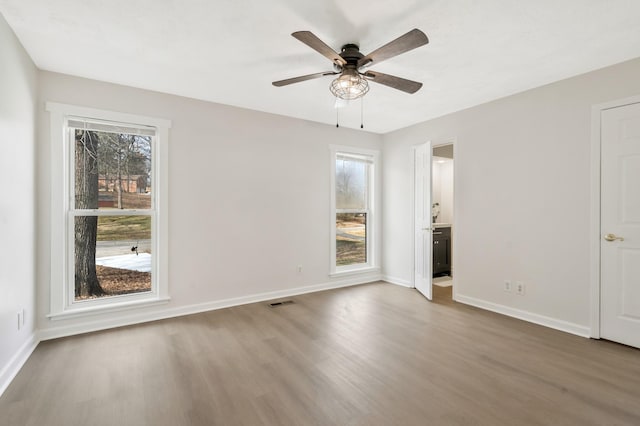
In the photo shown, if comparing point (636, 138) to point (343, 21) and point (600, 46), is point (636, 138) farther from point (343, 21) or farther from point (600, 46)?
point (343, 21)

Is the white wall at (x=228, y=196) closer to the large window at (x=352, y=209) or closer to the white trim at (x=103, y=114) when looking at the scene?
the white trim at (x=103, y=114)

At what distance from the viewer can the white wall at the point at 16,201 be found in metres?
2.14

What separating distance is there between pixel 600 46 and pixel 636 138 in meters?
0.91

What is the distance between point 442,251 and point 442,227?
45cm

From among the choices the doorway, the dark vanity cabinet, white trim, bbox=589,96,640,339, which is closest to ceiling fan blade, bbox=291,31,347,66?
white trim, bbox=589,96,640,339

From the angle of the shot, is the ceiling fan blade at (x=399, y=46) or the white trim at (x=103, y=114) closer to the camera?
the ceiling fan blade at (x=399, y=46)

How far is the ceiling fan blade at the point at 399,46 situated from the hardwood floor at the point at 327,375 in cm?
230

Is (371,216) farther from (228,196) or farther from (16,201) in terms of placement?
(16,201)

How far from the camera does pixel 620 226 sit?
111 inches

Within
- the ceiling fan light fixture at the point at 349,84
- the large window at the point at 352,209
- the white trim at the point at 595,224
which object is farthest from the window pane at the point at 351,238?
the white trim at the point at 595,224

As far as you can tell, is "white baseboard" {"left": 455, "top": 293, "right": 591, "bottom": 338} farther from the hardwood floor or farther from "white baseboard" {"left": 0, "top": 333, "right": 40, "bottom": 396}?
"white baseboard" {"left": 0, "top": 333, "right": 40, "bottom": 396}

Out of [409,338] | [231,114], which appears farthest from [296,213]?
[409,338]

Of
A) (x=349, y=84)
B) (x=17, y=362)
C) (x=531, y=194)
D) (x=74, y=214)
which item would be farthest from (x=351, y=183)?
(x=17, y=362)

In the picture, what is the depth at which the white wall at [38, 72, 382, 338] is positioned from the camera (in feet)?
10.2
